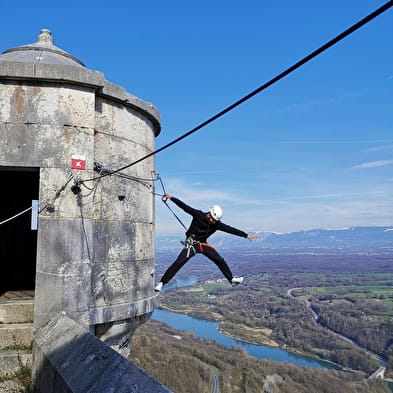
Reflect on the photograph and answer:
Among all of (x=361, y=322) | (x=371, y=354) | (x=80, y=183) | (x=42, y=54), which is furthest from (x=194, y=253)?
(x=361, y=322)

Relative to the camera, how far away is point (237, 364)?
57.2 metres

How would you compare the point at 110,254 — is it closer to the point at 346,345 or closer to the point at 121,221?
the point at 121,221

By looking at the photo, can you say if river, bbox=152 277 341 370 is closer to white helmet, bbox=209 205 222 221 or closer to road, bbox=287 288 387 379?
road, bbox=287 288 387 379

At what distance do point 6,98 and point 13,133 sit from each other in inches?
18.8

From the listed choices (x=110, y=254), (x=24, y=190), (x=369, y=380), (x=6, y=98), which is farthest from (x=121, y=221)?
(x=369, y=380)

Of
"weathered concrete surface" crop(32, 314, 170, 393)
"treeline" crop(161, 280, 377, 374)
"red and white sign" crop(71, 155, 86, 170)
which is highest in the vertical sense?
"red and white sign" crop(71, 155, 86, 170)

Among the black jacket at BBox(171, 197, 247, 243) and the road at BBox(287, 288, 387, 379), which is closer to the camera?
the black jacket at BBox(171, 197, 247, 243)

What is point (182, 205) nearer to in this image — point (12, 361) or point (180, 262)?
point (180, 262)

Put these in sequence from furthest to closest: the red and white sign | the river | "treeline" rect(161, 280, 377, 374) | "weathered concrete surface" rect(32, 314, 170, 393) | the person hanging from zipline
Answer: "treeline" rect(161, 280, 377, 374), the river, the person hanging from zipline, the red and white sign, "weathered concrete surface" rect(32, 314, 170, 393)

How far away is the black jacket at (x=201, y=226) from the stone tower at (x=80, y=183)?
0.88 m

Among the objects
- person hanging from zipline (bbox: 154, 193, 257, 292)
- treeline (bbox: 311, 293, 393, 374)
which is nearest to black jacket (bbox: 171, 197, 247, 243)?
person hanging from zipline (bbox: 154, 193, 257, 292)

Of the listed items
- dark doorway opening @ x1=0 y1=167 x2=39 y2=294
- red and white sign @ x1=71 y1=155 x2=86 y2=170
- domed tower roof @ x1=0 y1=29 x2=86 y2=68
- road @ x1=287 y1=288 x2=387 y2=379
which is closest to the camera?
red and white sign @ x1=71 y1=155 x2=86 y2=170

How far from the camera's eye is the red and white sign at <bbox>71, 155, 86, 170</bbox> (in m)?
5.14

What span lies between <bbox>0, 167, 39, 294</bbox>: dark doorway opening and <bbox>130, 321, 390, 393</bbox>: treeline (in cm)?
3643
